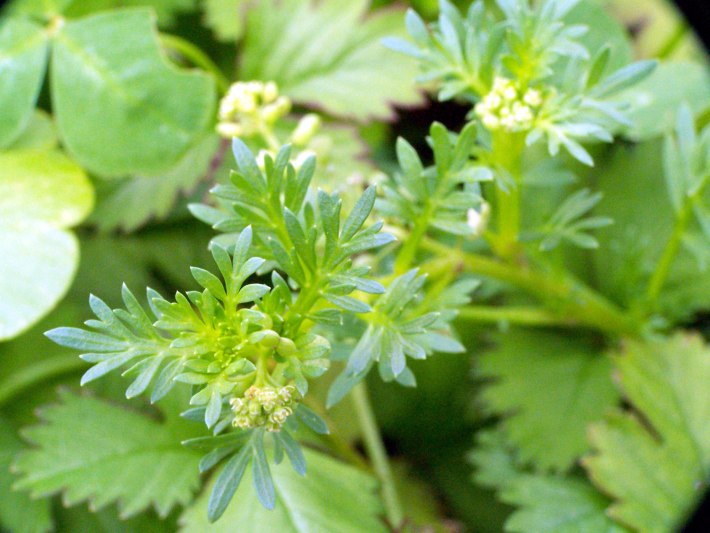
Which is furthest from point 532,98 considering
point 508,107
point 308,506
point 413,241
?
point 308,506

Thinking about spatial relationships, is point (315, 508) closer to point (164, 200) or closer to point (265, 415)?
point (265, 415)

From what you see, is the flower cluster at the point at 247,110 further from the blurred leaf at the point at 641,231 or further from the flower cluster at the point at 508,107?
the blurred leaf at the point at 641,231

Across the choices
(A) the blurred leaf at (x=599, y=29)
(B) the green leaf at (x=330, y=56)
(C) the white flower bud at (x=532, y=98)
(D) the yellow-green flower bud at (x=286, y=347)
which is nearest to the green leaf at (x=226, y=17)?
(B) the green leaf at (x=330, y=56)

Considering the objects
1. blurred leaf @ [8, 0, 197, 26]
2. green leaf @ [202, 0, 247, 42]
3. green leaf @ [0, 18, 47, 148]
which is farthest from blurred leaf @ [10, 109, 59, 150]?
green leaf @ [202, 0, 247, 42]

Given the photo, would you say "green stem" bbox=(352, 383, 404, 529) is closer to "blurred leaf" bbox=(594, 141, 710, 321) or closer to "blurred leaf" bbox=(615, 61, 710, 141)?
"blurred leaf" bbox=(594, 141, 710, 321)

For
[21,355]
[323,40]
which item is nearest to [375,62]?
[323,40]

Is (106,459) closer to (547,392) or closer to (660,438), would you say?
(547,392)

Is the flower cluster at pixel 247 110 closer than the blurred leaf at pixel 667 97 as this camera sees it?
Yes
